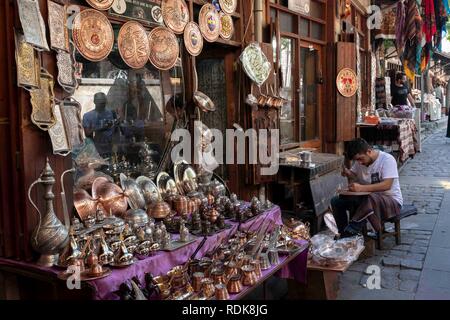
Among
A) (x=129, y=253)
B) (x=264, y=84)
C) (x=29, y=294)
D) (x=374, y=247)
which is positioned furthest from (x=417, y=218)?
(x=29, y=294)

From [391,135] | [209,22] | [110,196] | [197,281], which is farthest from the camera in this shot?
[391,135]

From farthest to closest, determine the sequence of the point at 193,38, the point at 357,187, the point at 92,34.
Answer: the point at 357,187 → the point at 193,38 → the point at 92,34

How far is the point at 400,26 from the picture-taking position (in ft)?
34.6

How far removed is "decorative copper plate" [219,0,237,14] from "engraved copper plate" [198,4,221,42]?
18cm

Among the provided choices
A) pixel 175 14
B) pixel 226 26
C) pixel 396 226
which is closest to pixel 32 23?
pixel 175 14

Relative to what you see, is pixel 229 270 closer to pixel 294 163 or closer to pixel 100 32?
pixel 100 32

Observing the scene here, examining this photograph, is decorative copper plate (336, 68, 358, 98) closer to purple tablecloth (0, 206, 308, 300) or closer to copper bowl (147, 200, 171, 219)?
purple tablecloth (0, 206, 308, 300)

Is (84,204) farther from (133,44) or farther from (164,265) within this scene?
(133,44)

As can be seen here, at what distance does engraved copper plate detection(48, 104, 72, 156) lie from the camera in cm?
262

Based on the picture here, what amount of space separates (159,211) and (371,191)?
2.29 m

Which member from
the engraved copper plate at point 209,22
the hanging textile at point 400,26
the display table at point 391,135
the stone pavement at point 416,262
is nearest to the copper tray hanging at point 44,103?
the engraved copper plate at point 209,22

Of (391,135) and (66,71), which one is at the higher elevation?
(66,71)

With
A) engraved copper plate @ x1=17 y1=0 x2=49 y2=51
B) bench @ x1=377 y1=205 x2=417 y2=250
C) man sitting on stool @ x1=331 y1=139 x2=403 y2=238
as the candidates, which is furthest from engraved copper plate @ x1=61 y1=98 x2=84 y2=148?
bench @ x1=377 y1=205 x2=417 y2=250

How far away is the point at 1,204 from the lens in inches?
101
